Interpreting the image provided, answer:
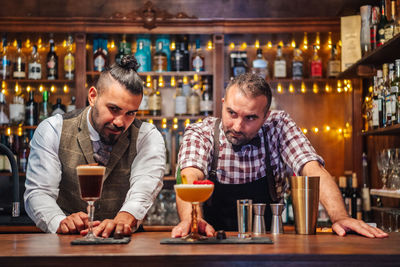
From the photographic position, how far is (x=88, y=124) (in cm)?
232

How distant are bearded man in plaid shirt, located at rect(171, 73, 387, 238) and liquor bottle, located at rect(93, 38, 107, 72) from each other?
1.92m

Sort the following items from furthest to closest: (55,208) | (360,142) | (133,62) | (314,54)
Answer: (314,54)
(360,142)
(133,62)
(55,208)

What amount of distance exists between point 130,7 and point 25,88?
110 centimetres

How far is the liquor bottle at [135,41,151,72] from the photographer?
4066 mm

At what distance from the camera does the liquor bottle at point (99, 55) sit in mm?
4064

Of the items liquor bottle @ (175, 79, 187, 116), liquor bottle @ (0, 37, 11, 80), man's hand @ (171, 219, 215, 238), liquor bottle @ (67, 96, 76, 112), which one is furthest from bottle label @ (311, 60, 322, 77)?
man's hand @ (171, 219, 215, 238)

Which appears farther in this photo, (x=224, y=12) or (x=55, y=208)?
(x=224, y=12)

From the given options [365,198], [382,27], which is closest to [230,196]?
[382,27]

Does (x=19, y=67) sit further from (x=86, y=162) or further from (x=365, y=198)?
(x=365, y=198)

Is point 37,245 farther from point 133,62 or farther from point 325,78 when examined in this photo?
point 325,78

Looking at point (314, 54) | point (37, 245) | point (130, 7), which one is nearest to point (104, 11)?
point (130, 7)

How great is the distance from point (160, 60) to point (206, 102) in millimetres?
506

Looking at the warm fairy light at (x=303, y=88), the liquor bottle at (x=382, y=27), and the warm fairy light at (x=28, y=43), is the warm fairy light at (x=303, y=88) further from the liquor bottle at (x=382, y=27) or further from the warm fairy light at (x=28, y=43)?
the warm fairy light at (x=28, y=43)

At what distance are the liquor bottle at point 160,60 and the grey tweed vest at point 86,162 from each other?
1.77 metres
